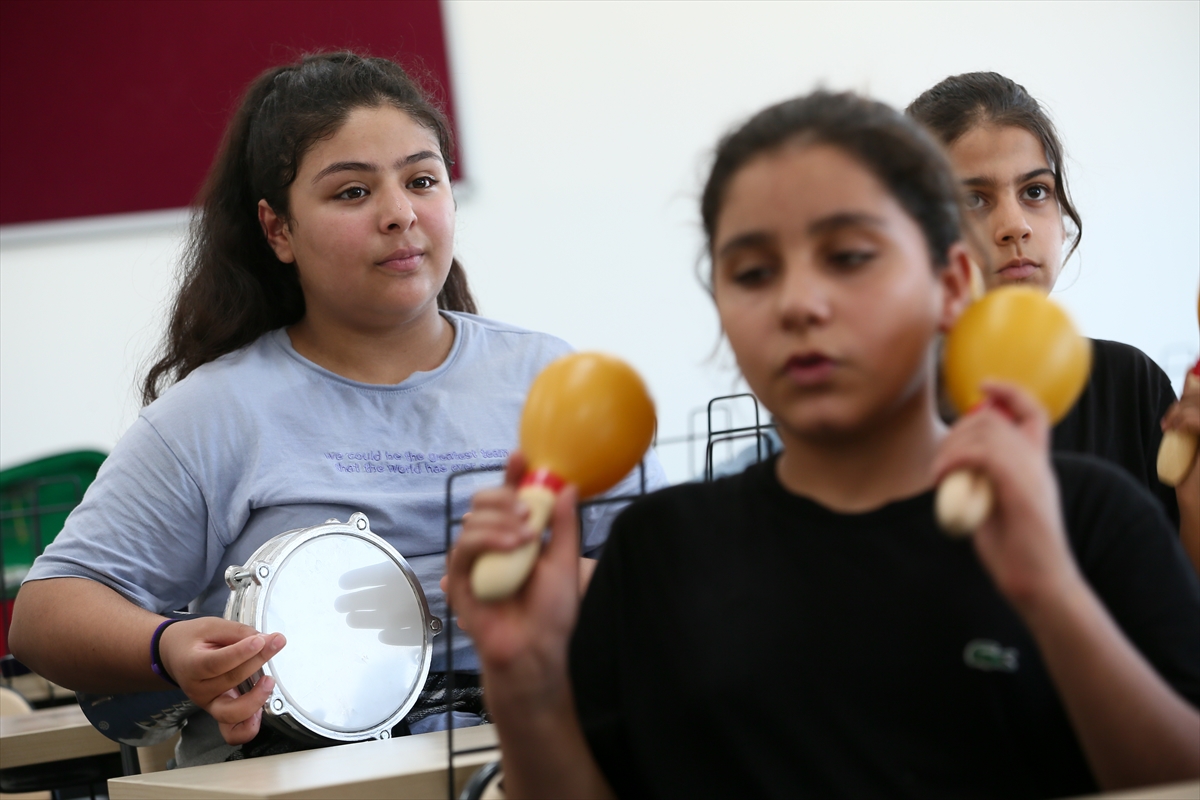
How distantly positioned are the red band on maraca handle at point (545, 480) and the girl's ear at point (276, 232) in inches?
35.7

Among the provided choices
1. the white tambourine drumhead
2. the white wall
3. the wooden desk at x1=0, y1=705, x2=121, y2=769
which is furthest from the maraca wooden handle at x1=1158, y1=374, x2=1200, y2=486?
the white wall

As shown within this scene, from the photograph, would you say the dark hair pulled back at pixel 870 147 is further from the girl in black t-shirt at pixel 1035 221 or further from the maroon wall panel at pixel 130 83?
the maroon wall panel at pixel 130 83

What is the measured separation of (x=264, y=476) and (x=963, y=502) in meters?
0.95

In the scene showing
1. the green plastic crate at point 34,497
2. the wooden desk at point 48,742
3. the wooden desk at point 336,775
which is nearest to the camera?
the wooden desk at point 336,775

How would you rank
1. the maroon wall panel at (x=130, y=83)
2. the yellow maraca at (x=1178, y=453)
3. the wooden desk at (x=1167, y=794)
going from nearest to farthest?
1. the wooden desk at (x=1167, y=794)
2. the yellow maraca at (x=1178, y=453)
3. the maroon wall panel at (x=130, y=83)

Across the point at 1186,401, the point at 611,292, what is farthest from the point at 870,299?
the point at 611,292

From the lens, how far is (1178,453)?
0.98m

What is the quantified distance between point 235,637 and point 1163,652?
82 cm

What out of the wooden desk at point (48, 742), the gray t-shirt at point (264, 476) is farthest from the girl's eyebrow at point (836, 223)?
the wooden desk at point (48, 742)

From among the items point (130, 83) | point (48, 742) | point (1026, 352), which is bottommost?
point (48, 742)

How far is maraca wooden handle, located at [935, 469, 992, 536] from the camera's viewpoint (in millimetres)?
609

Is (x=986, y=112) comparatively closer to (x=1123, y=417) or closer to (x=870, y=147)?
(x=1123, y=417)

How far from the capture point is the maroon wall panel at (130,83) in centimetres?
315

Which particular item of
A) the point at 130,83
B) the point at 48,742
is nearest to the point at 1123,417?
the point at 48,742
